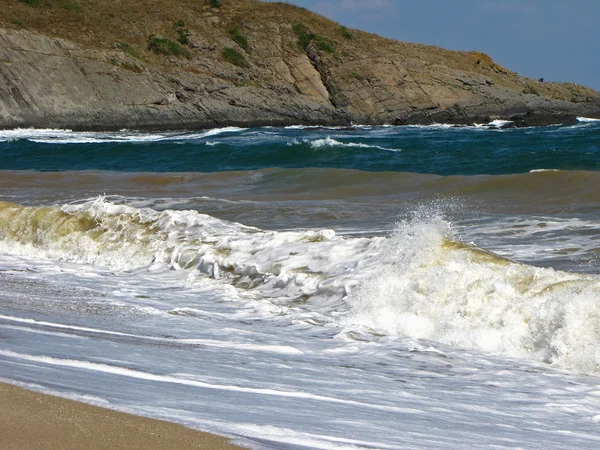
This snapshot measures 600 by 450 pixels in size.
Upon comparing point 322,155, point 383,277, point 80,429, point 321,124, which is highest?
point 321,124

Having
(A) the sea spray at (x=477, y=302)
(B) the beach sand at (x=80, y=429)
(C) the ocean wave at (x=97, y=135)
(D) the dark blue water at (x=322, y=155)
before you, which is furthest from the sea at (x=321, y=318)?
(C) the ocean wave at (x=97, y=135)

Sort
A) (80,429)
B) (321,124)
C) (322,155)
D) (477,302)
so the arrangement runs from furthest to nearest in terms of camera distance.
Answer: (321,124), (322,155), (477,302), (80,429)

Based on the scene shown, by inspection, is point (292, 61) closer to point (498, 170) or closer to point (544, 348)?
point (498, 170)

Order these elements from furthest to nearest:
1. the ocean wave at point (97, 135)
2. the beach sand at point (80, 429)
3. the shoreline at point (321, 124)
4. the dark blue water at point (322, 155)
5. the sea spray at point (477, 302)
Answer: the shoreline at point (321, 124)
the ocean wave at point (97, 135)
the dark blue water at point (322, 155)
the sea spray at point (477, 302)
the beach sand at point (80, 429)

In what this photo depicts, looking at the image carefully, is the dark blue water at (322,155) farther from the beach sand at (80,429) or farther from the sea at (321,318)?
the beach sand at (80,429)

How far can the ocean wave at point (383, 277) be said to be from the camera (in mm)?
5801

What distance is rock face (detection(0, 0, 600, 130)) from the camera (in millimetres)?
45344

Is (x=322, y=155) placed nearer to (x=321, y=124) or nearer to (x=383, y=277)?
(x=383, y=277)

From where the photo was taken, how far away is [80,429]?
2.98 m

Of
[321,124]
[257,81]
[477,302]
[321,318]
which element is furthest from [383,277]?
[257,81]

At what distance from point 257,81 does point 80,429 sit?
51.1 metres

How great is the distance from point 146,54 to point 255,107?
26.3ft

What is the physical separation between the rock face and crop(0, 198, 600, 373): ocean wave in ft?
120

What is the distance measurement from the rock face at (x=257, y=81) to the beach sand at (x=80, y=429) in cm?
4288
